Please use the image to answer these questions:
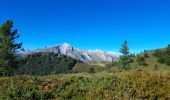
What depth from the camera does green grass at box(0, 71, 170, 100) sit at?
1703 cm

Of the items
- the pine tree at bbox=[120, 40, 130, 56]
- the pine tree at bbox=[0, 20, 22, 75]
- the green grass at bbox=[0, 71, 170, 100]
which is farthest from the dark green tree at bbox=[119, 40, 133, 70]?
the green grass at bbox=[0, 71, 170, 100]

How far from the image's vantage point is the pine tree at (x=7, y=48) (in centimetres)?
7988

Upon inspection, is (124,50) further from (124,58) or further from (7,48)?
(7,48)

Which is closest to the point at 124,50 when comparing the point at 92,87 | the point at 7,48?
the point at 7,48

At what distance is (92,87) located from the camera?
18.1 metres

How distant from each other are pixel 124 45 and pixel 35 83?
4570 inches

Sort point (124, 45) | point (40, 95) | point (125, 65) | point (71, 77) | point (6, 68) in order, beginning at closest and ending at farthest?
point (40, 95) < point (71, 77) < point (6, 68) < point (125, 65) < point (124, 45)

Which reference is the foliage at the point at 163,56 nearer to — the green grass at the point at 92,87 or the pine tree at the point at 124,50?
the pine tree at the point at 124,50

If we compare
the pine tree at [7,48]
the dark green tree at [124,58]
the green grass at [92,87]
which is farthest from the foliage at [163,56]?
the green grass at [92,87]

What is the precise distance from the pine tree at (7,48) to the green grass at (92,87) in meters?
62.7

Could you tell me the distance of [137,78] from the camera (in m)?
18.0

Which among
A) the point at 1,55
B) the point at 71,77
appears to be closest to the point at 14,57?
the point at 1,55

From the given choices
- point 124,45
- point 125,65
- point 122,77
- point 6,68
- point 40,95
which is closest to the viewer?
point 40,95

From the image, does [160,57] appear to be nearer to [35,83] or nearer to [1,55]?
[1,55]
